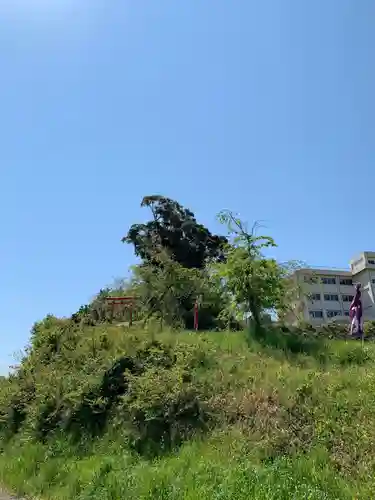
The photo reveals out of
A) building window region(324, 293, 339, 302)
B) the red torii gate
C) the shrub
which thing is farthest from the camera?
building window region(324, 293, 339, 302)

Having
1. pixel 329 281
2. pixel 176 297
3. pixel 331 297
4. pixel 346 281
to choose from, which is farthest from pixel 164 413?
pixel 346 281

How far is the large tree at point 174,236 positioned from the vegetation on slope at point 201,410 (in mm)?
22511

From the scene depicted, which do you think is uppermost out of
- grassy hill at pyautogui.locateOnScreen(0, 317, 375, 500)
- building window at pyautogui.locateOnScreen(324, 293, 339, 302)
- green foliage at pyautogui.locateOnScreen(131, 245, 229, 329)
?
building window at pyautogui.locateOnScreen(324, 293, 339, 302)

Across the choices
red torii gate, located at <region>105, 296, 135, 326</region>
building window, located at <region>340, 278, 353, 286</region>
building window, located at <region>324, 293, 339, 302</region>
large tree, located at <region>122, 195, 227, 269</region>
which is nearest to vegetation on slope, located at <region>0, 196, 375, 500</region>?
red torii gate, located at <region>105, 296, 135, 326</region>

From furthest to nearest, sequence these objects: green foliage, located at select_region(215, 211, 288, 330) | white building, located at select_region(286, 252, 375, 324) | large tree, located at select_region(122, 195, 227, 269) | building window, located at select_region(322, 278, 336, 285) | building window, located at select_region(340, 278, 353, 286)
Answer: building window, located at select_region(340, 278, 353, 286), building window, located at select_region(322, 278, 336, 285), white building, located at select_region(286, 252, 375, 324), large tree, located at select_region(122, 195, 227, 269), green foliage, located at select_region(215, 211, 288, 330)

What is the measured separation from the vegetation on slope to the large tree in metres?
22.5

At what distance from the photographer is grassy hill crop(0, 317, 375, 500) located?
24.5 feet

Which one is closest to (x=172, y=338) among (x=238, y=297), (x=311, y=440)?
(x=238, y=297)

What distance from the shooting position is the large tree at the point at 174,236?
137ft

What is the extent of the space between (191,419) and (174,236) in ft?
106

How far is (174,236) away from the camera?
139 feet

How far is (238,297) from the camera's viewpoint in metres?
16.9

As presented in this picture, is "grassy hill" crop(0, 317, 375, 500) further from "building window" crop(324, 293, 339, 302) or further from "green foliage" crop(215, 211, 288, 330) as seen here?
"building window" crop(324, 293, 339, 302)

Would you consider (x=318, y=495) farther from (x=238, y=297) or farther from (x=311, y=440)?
(x=238, y=297)
